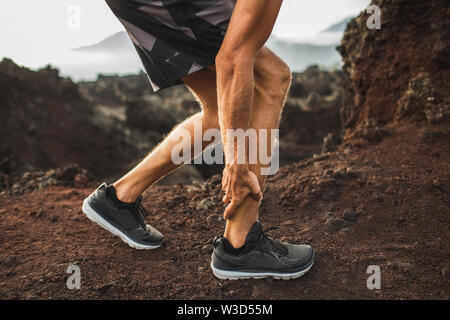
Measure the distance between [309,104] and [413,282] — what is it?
11668mm

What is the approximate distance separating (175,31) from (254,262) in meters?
1.15

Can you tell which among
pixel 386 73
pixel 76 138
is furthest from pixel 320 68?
pixel 386 73

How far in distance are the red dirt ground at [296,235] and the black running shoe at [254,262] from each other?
45mm

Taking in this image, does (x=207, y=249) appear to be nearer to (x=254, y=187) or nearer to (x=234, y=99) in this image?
(x=254, y=187)

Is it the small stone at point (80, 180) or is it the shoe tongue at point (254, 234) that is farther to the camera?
the small stone at point (80, 180)

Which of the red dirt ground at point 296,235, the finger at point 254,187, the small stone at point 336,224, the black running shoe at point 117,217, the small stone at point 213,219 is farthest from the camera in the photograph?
the small stone at point 213,219

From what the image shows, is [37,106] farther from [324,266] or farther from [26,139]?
[324,266]

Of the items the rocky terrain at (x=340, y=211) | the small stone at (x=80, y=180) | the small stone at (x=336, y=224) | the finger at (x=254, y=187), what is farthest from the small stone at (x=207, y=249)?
the small stone at (x=80, y=180)

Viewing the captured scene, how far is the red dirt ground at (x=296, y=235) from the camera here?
185cm

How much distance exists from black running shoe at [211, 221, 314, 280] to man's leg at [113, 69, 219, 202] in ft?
1.78

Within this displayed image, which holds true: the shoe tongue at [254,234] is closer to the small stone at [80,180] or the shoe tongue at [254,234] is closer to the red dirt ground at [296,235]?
the red dirt ground at [296,235]

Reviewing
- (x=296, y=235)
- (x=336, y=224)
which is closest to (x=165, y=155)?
(x=296, y=235)

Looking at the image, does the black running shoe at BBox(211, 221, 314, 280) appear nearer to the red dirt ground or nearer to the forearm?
the red dirt ground

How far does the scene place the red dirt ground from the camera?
72.7 inches
